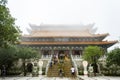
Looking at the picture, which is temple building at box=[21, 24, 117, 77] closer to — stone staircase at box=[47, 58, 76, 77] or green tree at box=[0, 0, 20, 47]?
stone staircase at box=[47, 58, 76, 77]

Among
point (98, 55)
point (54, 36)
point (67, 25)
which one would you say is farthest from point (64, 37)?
point (98, 55)

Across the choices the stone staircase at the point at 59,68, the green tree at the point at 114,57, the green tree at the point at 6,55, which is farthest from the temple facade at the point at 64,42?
the green tree at the point at 6,55

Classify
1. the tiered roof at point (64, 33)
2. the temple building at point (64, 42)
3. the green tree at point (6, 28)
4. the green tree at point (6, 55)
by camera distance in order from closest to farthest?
the green tree at point (6, 28)
the green tree at point (6, 55)
the temple building at point (64, 42)
the tiered roof at point (64, 33)

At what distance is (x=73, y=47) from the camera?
163ft

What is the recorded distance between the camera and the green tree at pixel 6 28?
802 inches

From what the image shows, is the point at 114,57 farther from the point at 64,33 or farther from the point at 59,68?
the point at 64,33

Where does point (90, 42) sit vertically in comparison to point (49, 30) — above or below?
below

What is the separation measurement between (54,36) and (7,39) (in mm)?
29660

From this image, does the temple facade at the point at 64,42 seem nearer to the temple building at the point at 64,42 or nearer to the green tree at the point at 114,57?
the temple building at the point at 64,42

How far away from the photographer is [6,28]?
822 inches

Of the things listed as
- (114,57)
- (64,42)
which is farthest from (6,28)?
(64,42)

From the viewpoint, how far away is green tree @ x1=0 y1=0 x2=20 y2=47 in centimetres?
2037

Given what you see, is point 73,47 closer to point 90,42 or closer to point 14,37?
point 90,42

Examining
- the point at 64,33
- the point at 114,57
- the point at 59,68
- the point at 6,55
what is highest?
the point at 64,33
